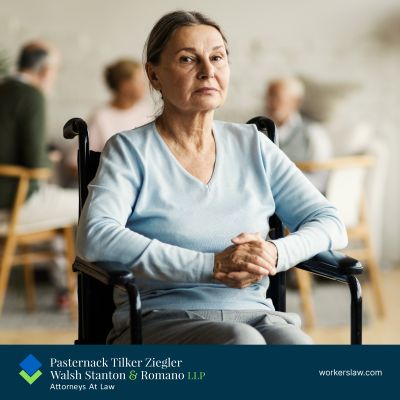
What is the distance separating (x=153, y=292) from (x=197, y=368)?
26cm

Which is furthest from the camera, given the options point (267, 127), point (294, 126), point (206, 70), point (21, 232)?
point (294, 126)

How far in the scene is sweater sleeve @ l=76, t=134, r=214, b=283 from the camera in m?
1.06

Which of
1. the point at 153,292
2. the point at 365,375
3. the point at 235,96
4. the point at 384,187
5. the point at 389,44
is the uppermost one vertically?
the point at 389,44

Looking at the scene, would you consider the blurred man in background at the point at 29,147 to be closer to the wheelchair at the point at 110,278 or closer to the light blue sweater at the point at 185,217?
the wheelchair at the point at 110,278

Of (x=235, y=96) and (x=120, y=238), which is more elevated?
(x=235, y=96)

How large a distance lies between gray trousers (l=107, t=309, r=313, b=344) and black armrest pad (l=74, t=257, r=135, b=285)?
0.14m

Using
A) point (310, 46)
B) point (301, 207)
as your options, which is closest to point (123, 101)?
point (310, 46)

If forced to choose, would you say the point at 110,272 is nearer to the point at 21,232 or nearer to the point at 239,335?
the point at 239,335

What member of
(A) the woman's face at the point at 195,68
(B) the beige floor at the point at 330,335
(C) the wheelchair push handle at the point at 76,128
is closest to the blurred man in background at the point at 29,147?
(B) the beige floor at the point at 330,335

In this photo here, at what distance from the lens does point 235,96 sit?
3.91m

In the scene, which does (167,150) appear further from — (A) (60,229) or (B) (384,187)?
(B) (384,187)

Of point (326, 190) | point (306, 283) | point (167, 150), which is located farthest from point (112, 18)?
point (167, 150)

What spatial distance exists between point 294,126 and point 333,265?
2.45 m

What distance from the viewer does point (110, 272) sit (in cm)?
98
